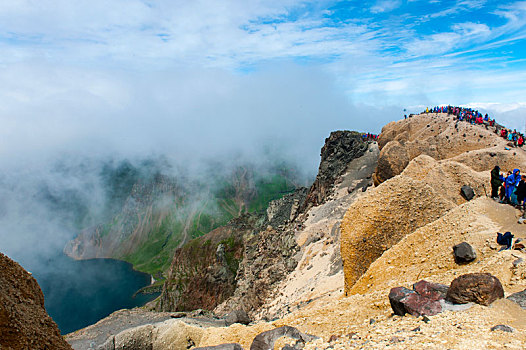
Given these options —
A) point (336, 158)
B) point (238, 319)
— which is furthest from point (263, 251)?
point (336, 158)

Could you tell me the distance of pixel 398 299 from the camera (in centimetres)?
1147

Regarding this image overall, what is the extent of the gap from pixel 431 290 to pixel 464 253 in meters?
3.94

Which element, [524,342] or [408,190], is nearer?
[524,342]

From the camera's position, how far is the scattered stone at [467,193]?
23622 millimetres

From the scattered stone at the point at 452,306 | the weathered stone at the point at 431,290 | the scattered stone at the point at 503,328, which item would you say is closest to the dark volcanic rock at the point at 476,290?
the scattered stone at the point at 452,306

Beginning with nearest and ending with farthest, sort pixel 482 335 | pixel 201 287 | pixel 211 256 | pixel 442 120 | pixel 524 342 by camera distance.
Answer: pixel 524 342, pixel 482 335, pixel 442 120, pixel 201 287, pixel 211 256

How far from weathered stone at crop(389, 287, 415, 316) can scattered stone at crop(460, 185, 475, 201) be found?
1579cm

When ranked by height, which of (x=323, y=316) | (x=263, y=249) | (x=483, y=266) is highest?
(x=483, y=266)

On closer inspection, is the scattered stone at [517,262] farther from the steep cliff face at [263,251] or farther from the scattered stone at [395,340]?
the steep cliff face at [263,251]

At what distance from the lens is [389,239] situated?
19.3m

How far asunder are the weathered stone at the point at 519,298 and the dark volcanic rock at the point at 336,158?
6478 cm

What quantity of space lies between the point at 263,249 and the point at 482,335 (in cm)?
5619

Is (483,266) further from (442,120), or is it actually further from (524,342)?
(442,120)

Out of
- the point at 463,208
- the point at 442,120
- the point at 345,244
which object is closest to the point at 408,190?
the point at 463,208
